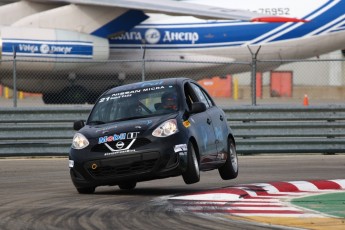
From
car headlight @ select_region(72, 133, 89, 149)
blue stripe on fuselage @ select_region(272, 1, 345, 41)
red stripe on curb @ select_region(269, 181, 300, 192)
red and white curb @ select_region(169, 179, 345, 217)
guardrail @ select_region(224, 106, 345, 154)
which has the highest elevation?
blue stripe on fuselage @ select_region(272, 1, 345, 41)

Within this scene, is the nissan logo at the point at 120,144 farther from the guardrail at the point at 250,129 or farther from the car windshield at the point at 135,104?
the guardrail at the point at 250,129

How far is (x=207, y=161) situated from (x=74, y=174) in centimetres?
174

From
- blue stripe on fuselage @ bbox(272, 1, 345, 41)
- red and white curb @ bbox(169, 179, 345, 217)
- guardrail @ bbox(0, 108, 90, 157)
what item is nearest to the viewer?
red and white curb @ bbox(169, 179, 345, 217)

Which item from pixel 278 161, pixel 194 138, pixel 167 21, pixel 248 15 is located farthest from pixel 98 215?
pixel 167 21

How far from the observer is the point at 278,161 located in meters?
18.7

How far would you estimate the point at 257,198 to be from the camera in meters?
11.7

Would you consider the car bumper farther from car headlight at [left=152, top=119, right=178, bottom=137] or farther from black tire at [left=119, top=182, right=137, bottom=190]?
black tire at [left=119, top=182, right=137, bottom=190]

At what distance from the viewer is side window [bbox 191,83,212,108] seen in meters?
14.4

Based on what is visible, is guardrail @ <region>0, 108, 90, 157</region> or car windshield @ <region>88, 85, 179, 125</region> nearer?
car windshield @ <region>88, 85, 179, 125</region>

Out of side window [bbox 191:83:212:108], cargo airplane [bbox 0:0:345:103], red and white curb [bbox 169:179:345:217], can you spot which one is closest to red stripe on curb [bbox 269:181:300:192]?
red and white curb [bbox 169:179:345:217]

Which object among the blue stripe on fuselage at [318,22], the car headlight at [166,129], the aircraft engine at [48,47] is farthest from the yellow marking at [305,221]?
the blue stripe on fuselage at [318,22]

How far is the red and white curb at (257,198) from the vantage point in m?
10.4

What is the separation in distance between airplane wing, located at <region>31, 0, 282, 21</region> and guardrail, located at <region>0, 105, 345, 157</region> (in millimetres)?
8796

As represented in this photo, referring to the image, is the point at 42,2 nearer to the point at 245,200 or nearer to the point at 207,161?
the point at 207,161
